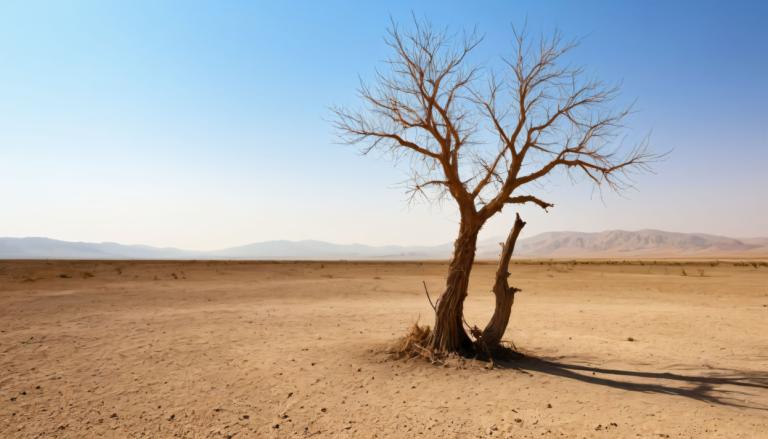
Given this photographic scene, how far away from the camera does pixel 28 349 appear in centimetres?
956

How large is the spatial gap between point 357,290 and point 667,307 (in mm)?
12742

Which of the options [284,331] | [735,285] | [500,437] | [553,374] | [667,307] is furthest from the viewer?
[735,285]

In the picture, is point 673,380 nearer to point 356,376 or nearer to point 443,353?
point 443,353

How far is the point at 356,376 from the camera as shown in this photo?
7918mm

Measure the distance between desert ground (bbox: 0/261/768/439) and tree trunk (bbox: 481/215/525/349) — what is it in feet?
1.87

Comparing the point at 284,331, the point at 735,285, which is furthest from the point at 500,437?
the point at 735,285

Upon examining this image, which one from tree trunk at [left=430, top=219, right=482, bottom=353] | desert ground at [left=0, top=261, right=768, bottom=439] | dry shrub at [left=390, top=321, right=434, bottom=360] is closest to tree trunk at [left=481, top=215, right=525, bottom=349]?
tree trunk at [left=430, top=219, right=482, bottom=353]

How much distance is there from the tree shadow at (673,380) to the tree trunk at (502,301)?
462mm

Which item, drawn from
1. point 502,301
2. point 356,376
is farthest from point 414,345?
point 502,301

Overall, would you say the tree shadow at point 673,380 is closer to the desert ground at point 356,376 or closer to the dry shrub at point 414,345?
the desert ground at point 356,376

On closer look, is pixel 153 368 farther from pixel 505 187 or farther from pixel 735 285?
pixel 735 285

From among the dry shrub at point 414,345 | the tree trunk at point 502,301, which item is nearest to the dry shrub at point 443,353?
the dry shrub at point 414,345

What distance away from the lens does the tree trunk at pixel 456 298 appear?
895 centimetres

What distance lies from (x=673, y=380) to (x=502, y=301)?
2.91 meters
